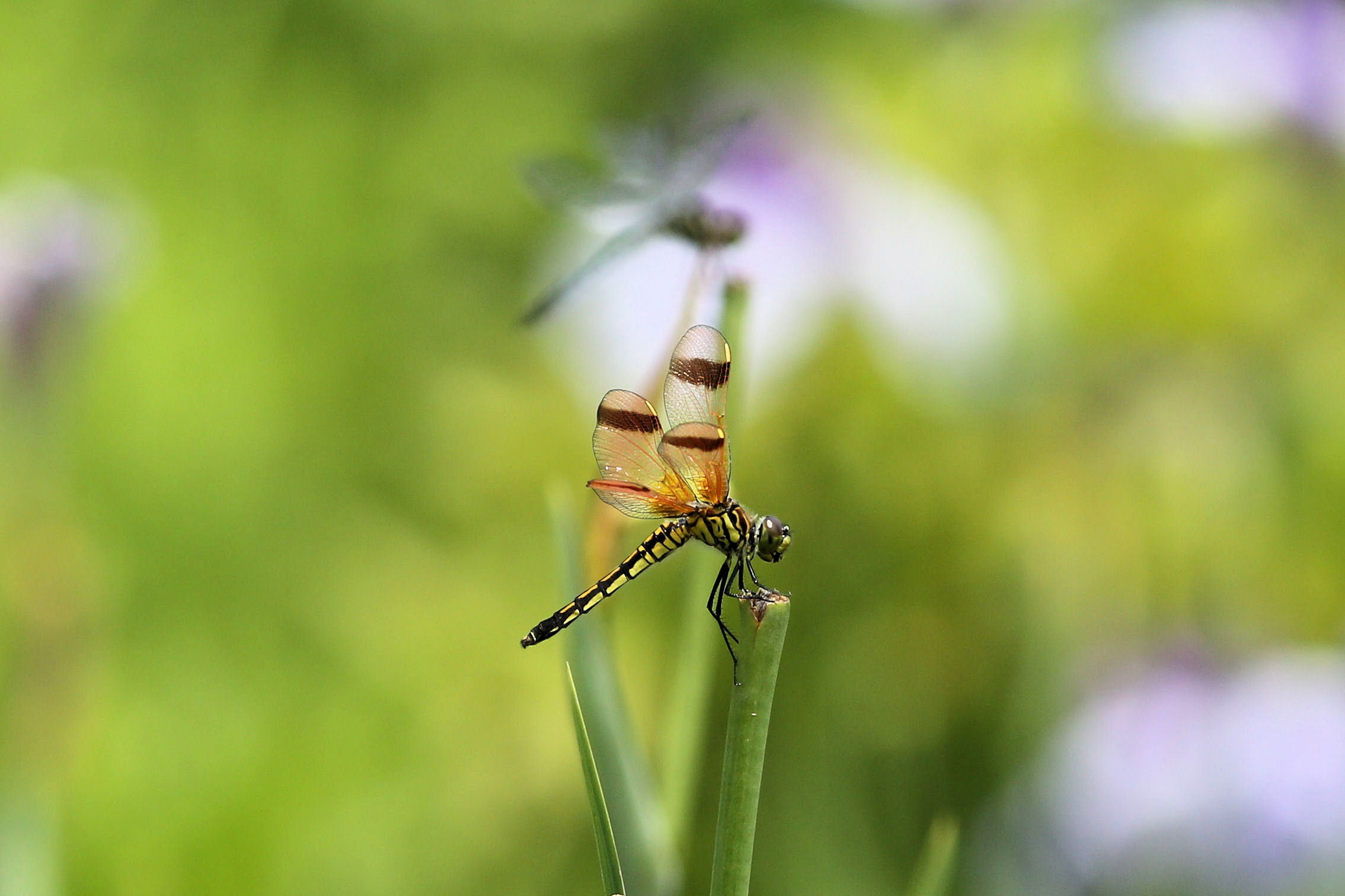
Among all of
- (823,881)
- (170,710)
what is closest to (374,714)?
(170,710)

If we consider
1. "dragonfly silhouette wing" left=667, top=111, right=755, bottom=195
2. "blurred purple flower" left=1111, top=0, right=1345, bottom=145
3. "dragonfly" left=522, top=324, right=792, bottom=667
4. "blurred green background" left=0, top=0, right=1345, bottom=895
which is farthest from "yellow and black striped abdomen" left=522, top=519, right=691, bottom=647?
"blurred purple flower" left=1111, top=0, right=1345, bottom=145

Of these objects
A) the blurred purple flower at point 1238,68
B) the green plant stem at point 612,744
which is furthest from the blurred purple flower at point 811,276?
the green plant stem at point 612,744

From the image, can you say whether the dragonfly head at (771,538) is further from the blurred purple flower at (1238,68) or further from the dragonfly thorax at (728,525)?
the blurred purple flower at (1238,68)

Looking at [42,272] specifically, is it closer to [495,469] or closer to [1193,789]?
[495,469]

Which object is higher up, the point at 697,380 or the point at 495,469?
the point at 495,469

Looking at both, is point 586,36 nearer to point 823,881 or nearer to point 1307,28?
point 1307,28

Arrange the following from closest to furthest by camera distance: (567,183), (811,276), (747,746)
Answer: (747,746)
(567,183)
(811,276)

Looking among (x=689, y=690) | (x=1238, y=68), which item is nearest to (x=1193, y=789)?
(x=689, y=690)
